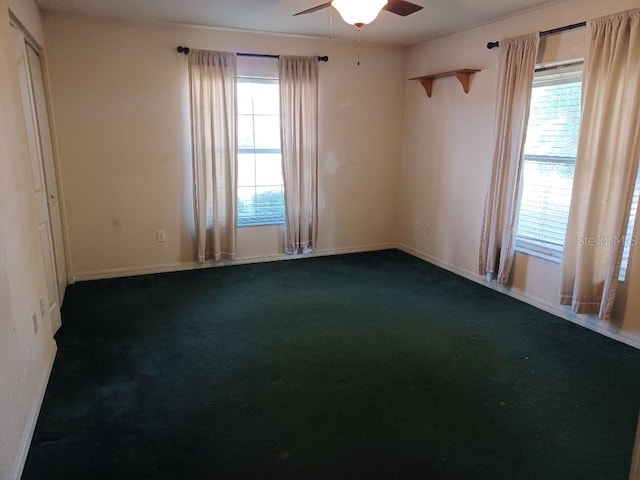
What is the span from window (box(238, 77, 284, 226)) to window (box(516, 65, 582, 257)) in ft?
8.21

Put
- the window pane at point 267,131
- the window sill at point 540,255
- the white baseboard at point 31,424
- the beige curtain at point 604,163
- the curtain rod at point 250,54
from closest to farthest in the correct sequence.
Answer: the white baseboard at point 31,424
the beige curtain at point 604,163
the window sill at point 540,255
the curtain rod at point 250,54
the window pane at point 267,131

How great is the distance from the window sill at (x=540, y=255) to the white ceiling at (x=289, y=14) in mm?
1970

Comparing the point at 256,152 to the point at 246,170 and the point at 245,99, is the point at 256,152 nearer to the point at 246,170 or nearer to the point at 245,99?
the point at 246,170

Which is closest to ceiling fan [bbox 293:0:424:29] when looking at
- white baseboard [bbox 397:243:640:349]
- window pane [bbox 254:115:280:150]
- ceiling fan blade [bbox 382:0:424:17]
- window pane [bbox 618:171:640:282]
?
ceiling fan blade [bbox 382:0:424:17]

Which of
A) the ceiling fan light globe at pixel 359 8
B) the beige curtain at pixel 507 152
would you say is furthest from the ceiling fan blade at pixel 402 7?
the beige curtain at pixel 507 152

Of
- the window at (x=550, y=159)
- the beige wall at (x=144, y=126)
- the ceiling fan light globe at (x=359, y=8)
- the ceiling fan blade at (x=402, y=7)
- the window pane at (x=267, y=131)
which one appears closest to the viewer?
the ceiling fan light globe at (x=359, y=8)

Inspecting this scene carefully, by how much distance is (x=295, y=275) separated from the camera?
14.5ft

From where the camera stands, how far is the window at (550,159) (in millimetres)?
3332

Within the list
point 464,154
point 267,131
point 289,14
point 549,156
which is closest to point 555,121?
point 549,156

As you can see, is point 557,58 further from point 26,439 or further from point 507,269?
point 26,439

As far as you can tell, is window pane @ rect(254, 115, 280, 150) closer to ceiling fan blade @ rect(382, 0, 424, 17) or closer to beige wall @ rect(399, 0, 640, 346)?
beige wall @ rect(399, 0, 640, 346)

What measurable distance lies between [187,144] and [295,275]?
1.74 m

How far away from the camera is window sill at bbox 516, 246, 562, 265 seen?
11.5 feet

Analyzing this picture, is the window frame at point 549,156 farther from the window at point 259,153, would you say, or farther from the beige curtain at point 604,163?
the window at point 259,153
